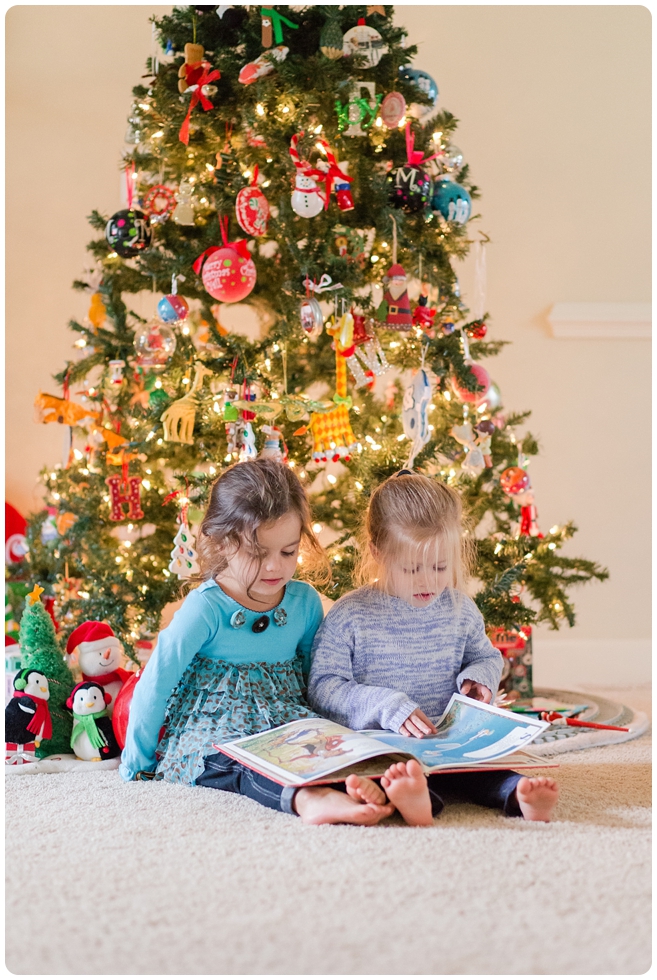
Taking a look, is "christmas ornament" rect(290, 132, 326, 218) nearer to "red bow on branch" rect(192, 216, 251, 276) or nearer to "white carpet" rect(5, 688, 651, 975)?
"red bow on branch" rect(192, 216, 251, 276)

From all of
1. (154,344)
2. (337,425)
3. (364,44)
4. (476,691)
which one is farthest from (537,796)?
(364,44)

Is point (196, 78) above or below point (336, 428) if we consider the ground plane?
above

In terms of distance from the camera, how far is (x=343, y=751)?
107cm

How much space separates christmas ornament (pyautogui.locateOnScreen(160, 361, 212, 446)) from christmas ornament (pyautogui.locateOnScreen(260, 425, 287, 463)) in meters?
0.14

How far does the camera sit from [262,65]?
1.69 metres

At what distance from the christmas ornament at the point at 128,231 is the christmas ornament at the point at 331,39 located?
0.48 meters

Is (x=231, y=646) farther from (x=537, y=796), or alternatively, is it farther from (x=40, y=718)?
(x=537, y=796)

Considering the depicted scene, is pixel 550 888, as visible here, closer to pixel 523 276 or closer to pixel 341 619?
pixel 341 619

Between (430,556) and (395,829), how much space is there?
0.42 meters

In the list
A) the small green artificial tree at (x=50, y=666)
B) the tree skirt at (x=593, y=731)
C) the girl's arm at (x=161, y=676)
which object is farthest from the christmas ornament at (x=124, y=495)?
the tree skirt at (x=593, y=731)

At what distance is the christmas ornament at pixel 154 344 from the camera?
5.77 ft

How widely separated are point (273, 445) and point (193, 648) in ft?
1.80

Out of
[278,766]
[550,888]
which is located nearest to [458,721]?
[278,766]

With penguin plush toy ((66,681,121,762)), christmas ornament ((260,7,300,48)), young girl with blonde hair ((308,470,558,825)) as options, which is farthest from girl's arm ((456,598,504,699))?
christmas ornament ((260,7,300,48))
